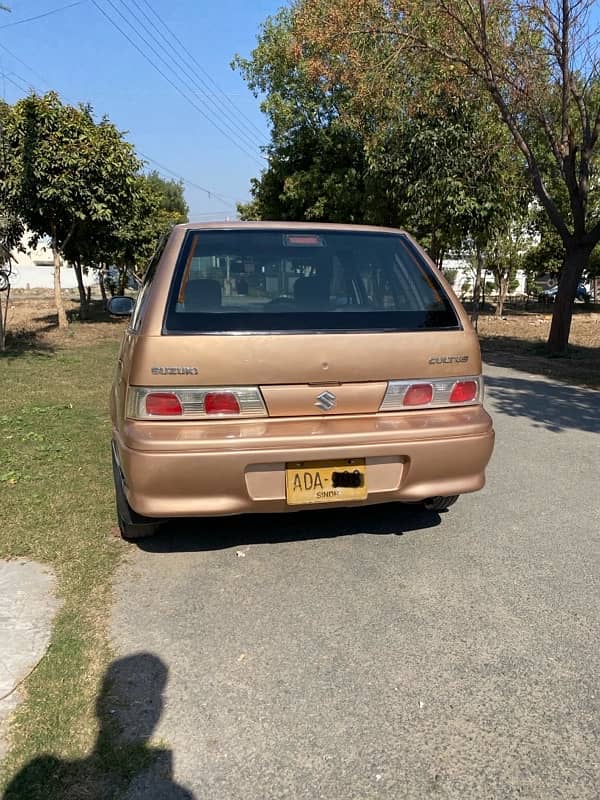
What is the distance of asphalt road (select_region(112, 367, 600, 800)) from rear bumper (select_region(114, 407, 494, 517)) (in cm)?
43

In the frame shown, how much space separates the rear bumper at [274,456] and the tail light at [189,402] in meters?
0.05

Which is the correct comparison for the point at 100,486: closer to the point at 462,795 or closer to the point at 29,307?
the point at 462,795

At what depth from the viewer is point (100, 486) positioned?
13.7ft

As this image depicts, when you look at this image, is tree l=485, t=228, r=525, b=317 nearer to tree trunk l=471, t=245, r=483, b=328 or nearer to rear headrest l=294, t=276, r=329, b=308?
tree trunk l=471, t=245, r=483, b=328

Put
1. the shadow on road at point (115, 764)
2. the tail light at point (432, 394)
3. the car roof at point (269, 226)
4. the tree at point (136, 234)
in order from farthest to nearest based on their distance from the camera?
the tree at point (136, 234) → the car roof at point (269, 226) → the tail light at point (432, 394) → the shadow on road at point (115, 764)

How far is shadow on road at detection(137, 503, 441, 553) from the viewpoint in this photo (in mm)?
3410

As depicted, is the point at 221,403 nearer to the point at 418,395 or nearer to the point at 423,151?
the point at 418,395

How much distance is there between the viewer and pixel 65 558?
124 inches

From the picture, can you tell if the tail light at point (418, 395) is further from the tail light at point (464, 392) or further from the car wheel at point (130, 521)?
the car wheel at point (130, 521)

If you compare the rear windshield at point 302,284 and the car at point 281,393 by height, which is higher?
the rear windshield at point 302,284

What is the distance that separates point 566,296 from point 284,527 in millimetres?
9399

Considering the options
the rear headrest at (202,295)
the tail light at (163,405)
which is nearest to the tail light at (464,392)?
the rear headrest at (202,295)

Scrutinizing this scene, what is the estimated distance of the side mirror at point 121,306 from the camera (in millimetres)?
4270

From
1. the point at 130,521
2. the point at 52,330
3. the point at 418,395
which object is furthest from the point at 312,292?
the point at 52,330
